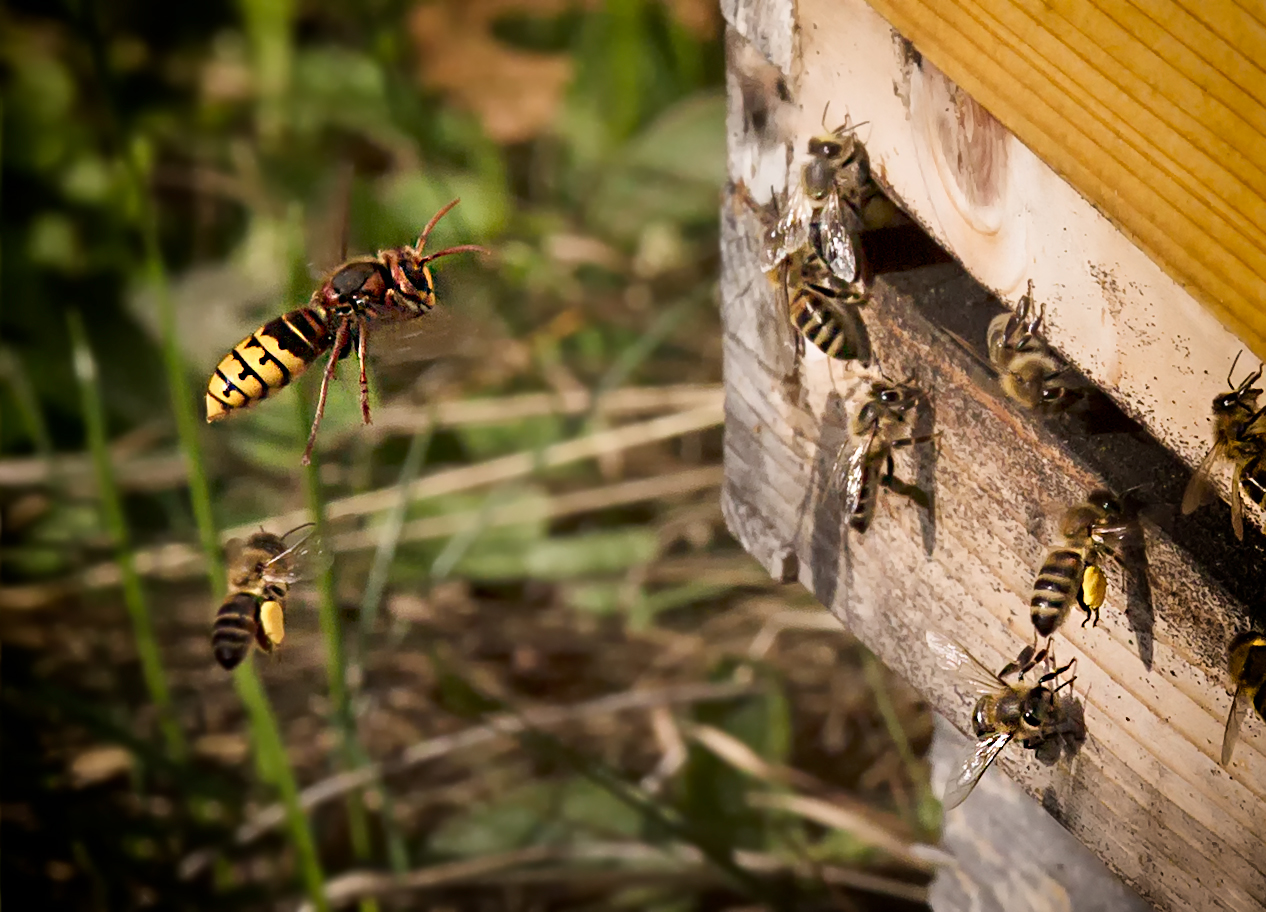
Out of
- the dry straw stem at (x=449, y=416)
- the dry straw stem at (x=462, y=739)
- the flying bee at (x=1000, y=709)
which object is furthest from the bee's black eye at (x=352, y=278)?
the dry straw stem at (x=449, y=416)

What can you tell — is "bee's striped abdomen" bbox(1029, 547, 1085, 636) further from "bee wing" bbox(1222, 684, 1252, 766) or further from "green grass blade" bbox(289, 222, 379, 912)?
"green grass blade" bbox(289, 222, 379, 912)

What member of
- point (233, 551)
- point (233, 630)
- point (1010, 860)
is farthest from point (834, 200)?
point (233, 551)

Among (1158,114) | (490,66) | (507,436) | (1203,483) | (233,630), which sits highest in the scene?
(490,66)

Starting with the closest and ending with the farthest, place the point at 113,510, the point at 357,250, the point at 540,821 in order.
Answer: the point at 113,510, the point at 540,821, the point at 357,250

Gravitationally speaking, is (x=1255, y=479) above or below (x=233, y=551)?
below

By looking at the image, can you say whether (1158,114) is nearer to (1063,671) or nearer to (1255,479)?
(1255,479)

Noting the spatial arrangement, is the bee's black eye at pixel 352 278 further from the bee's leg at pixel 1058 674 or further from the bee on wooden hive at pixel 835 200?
the bee's leg at pixel 1058 674

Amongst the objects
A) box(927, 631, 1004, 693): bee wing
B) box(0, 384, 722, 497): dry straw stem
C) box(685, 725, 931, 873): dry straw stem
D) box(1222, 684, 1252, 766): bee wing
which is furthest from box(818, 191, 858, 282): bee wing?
box(0, 384, 722, 497): dry straw stem
